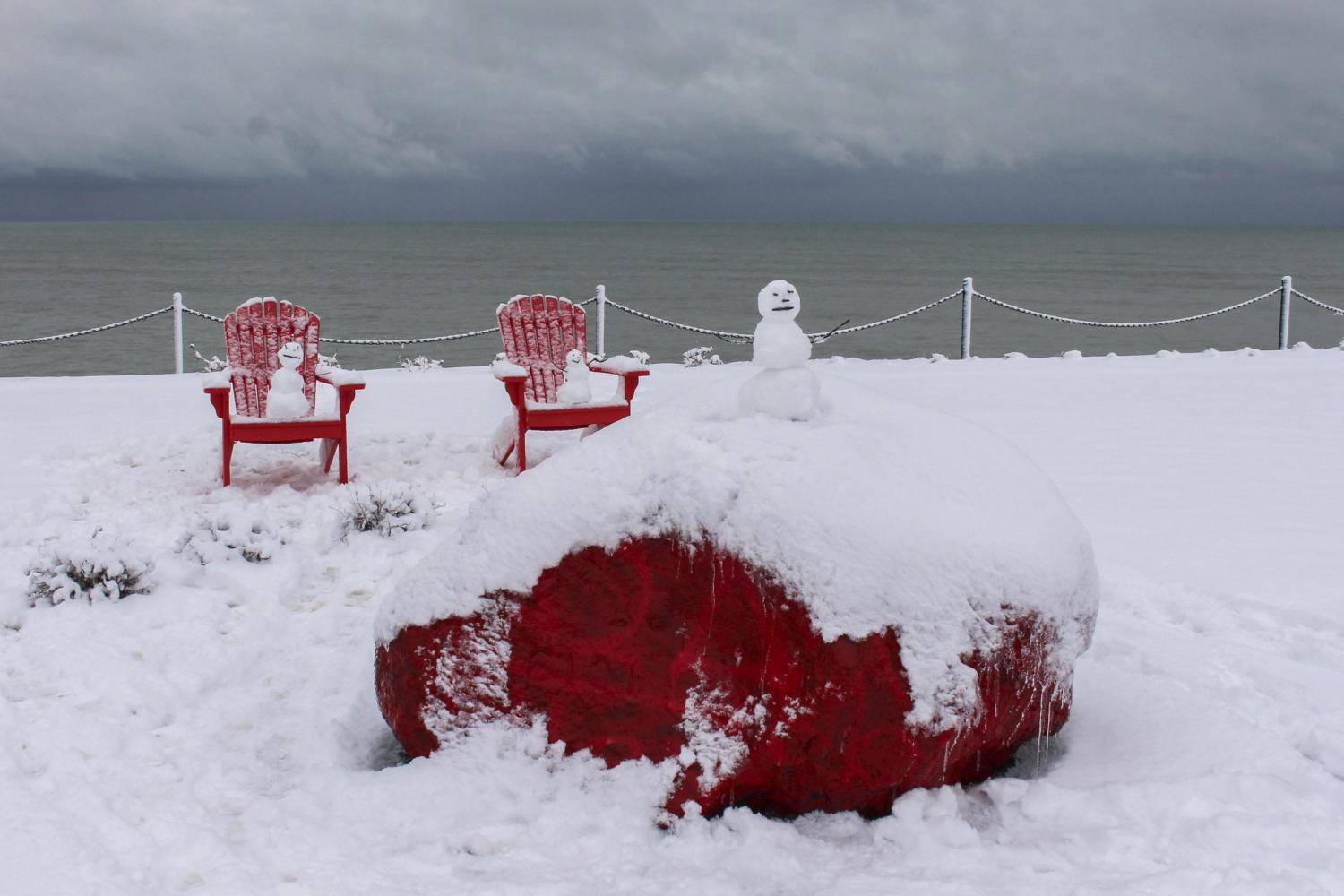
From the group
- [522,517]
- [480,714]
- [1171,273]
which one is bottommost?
[480,714]

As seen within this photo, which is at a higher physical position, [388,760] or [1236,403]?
[1236,403]

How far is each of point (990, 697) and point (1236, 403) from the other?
706 cm

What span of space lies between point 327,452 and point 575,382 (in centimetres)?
139

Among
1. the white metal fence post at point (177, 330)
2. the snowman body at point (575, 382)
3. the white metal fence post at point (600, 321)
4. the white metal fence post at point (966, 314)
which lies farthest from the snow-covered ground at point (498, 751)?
A: the white metal fence post at point (966, 314)

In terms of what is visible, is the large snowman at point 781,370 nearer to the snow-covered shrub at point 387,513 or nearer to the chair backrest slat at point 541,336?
the snow-covered shrub at point 387,513

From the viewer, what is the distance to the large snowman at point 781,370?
306 cm

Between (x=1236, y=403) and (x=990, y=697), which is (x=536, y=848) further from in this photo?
(x=1236, y=403)

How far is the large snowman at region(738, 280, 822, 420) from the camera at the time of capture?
3.06 metres

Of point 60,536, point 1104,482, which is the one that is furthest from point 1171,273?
point 60,536

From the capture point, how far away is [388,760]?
10.2 ft

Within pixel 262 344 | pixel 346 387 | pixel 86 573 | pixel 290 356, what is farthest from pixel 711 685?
pixel 262 344

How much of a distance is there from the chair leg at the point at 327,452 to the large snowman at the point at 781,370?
3631 millimetres

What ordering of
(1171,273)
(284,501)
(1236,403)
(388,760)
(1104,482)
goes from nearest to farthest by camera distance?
(388,760) → (284,501) → (1104,482) → (1236,403) → (1171,273)

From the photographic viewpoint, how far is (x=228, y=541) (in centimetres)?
454
